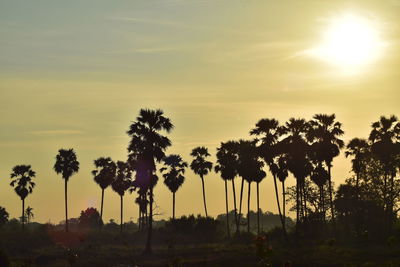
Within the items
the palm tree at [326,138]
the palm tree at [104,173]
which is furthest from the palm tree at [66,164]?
the palm tree at [326,138]

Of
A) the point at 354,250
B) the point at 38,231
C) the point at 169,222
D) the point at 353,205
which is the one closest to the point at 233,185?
the point at 169,222

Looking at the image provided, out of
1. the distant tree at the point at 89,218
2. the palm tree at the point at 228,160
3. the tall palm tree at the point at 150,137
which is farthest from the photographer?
the distant tree at the point at 89,218

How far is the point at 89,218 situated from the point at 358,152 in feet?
297

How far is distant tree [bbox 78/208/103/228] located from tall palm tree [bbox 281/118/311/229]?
8817 centimetres

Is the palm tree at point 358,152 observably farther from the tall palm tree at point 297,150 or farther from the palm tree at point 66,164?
the palm tree at point 66,164

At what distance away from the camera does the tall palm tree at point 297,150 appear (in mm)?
85250

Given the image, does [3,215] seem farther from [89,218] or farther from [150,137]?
[150,137]

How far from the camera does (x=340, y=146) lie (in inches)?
3393

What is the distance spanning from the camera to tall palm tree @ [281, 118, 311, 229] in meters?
85.2

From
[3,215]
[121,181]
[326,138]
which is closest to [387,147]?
[326,138]

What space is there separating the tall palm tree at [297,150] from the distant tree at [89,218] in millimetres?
88170

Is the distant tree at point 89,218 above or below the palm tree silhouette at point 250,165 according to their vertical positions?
below

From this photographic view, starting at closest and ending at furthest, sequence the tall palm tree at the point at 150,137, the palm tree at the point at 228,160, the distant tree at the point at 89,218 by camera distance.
Result: the tall palm tree at the point at 150,137
the palm tree at the point at 228,160
the distant tree at the point at 89,218

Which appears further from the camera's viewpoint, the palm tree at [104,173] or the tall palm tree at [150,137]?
the palm tree at [104,173]
